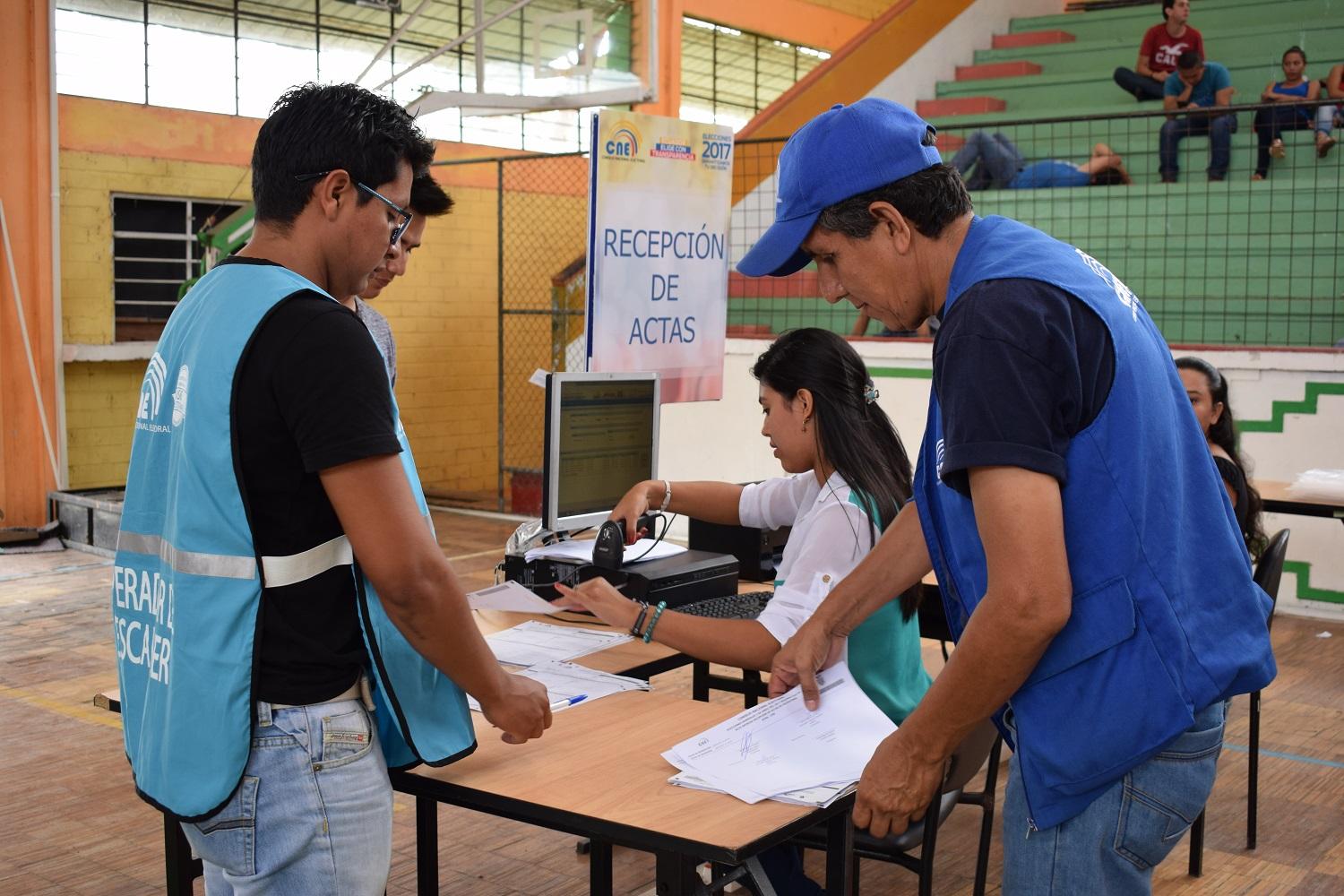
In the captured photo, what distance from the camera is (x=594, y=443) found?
120 inches

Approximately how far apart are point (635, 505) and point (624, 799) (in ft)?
4.35

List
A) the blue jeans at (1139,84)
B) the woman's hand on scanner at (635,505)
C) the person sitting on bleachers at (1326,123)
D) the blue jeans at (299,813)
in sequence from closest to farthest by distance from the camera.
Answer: the blue jeans at (299,813) < the woman's hand on scanner at (635,505) < the person sitting on bleachers at (1326,123) < the blue jeans at (1139,84)

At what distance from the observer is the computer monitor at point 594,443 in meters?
2.92

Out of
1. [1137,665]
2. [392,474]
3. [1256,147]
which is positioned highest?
[1256,147]

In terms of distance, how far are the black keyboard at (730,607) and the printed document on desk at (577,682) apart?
426 millimetres

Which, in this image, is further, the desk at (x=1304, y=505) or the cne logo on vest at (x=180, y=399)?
the desk at (x=1304, y=505)

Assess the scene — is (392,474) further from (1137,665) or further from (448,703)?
(1137,665)

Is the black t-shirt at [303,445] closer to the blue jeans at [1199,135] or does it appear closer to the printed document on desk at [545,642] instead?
the printed document on desk at [545,642]

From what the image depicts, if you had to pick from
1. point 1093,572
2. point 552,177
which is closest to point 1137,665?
point 1093,572

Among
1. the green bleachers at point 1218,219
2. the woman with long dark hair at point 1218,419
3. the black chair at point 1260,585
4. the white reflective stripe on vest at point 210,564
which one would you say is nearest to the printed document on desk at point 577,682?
the white reflective stripe on vest at point 210,564

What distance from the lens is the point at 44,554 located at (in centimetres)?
718

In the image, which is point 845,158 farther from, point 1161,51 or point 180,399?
point 1161,51

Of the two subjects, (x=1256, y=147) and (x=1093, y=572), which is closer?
(x=1093, y=572)

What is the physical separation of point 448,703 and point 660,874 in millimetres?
396
